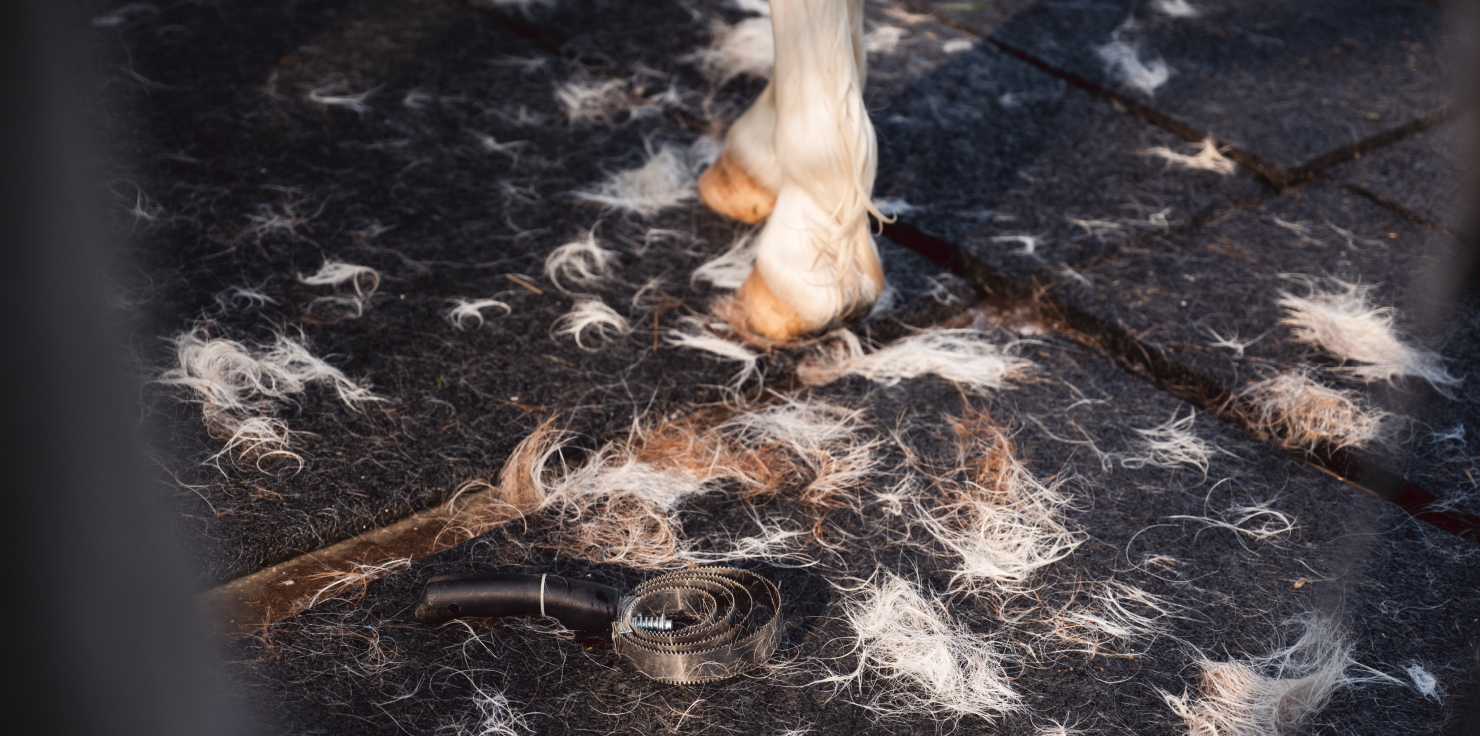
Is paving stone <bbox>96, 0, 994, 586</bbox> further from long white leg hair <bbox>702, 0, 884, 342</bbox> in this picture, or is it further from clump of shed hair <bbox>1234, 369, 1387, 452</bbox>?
clump of shed hair <bbox>1234, 369, 1387, 452</bbox>

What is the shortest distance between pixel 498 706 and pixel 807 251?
0.78 metres

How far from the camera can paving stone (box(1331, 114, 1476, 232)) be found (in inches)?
80.3

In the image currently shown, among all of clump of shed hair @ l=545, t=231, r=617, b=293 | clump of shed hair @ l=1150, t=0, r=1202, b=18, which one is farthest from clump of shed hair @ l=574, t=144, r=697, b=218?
clump of shed hair @ l=1150, t=0, r=1202, b=18

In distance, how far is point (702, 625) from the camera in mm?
1201

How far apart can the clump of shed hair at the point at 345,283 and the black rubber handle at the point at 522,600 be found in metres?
0.66

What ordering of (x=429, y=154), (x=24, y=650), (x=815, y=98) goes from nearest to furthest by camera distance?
(x=24, y=650), (x=815, y=98), (x=429, y=154)

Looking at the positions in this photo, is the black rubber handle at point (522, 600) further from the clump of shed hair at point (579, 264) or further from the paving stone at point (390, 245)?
the clump of shed hair at point (579, 264)

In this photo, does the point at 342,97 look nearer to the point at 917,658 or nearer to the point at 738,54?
the point at 738,54

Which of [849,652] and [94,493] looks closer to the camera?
[94,493]

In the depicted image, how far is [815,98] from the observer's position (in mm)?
1503

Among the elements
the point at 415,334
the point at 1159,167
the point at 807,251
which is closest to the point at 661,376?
the point at 807,251

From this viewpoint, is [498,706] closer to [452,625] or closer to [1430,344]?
[452,625]

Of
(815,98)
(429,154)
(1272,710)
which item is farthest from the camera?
(429,154)

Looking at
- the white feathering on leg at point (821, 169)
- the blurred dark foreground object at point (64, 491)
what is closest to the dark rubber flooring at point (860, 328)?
the white feathering on leg at point (821, 169)
